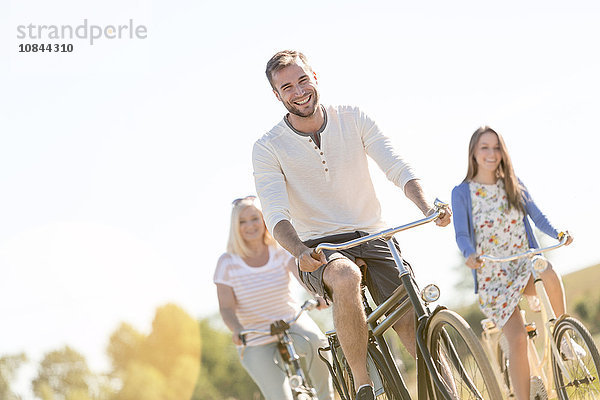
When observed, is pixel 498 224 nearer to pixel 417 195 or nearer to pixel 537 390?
pixel 537 390

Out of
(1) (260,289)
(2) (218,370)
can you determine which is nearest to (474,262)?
(1) (260,289)

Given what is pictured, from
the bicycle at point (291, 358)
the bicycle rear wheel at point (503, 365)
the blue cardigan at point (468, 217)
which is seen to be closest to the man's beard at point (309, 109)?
the blue cardigan at point (468, 217)

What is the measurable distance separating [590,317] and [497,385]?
33194 millimetres

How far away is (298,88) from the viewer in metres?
4.98

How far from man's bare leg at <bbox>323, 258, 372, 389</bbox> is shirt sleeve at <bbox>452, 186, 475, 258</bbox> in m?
1.92

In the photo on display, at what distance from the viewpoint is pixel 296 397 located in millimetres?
7176

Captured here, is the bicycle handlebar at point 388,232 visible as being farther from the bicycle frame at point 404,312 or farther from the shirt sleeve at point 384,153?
the shirt sleeve at point 384,153

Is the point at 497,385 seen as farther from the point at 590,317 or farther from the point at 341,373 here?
the point at 590,317

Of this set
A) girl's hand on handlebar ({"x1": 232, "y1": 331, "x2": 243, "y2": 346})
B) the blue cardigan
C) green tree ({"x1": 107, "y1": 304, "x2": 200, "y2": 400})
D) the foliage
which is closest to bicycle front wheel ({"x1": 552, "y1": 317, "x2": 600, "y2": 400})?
the blue cardigan

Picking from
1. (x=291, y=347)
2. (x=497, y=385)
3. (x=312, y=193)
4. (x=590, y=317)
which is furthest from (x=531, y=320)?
(x=590, y=317)

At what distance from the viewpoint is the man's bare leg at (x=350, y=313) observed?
14.9 ft

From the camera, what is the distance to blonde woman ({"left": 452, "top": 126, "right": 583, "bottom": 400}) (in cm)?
650

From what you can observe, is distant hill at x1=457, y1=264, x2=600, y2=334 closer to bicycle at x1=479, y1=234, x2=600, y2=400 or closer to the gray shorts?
bicycle at x1=479, y1=234, x2=600, y2=400

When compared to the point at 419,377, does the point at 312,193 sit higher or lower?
higher
